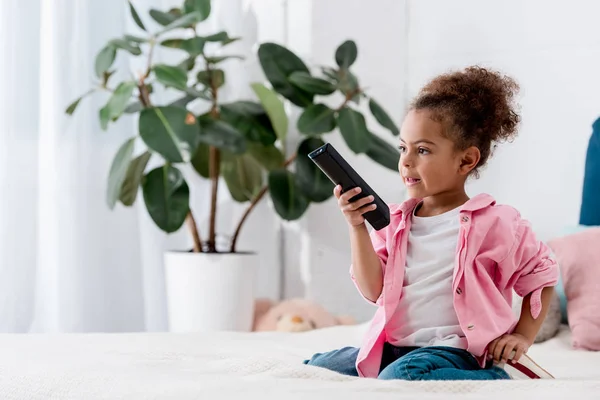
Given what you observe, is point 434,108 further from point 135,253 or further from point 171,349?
point 135,253

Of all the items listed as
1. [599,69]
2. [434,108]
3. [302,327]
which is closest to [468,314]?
[434,108]

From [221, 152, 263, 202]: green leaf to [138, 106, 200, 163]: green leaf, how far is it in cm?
45

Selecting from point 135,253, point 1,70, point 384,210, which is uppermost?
point 1,70

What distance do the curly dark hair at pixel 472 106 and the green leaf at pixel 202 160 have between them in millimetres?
1382

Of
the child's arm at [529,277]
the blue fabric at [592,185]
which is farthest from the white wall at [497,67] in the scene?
the child's arm at [529,277]

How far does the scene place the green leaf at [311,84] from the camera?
2570mm

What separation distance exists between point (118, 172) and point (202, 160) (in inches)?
14.3

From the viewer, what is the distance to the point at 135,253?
2771mm

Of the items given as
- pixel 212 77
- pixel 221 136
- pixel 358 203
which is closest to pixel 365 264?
pixel 358 203

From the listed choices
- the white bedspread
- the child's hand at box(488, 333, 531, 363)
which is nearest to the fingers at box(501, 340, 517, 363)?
the child's hand at box(488, 333, 531, 363)

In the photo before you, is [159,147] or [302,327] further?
[302,327]

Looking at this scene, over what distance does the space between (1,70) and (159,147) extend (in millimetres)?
565

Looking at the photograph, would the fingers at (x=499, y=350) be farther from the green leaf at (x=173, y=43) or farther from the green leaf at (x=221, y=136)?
the green leaf at (x=173, y=43)

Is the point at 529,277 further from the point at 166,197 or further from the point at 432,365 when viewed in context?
the point at 166,197
